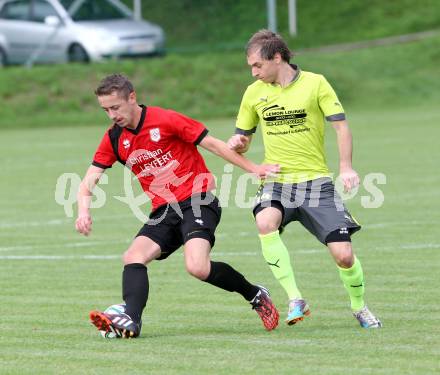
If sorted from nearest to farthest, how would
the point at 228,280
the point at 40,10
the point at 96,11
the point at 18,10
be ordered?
the point at 228,280, the point at 40,10, the point at 96,11, the point at 18,10

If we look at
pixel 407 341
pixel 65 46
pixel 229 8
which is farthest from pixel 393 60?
pixel 407 341

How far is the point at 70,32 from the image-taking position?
34156mm

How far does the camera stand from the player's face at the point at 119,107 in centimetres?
883

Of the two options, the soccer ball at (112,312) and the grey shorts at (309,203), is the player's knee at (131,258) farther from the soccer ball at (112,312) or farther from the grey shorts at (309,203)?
the grey shorts at (309,203)

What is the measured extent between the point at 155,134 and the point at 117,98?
421 millimetres

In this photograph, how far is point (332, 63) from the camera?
1421 inches

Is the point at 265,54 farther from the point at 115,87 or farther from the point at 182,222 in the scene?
the point at 182,222

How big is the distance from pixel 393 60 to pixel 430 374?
3070 centimetres

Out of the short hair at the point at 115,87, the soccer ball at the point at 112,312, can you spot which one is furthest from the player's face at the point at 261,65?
the soccer ball at the point at 112,312

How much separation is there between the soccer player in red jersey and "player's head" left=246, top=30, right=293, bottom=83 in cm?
56

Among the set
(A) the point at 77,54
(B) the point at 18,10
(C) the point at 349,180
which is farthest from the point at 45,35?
(C) the point at 349,180

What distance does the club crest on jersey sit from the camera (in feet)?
29.8

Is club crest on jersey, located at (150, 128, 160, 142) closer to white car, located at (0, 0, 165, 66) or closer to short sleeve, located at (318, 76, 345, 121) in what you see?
short sleeve, located at (318, 76, 345, 121)
